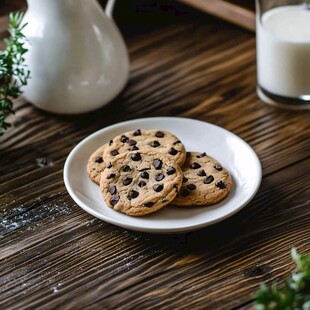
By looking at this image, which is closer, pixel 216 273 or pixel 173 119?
pixel 216 273

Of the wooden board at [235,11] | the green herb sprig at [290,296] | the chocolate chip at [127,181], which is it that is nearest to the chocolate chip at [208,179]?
the chocolate chip at [127,181]

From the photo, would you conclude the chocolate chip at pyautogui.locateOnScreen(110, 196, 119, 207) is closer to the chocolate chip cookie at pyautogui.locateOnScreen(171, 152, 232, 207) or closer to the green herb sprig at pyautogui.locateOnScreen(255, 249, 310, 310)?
the chocolate chip cookie at pyautogui.locateOnScreen(171, 152, 232, 207)

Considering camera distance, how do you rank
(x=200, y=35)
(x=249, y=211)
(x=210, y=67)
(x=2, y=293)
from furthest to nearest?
(x=200, y=35) < (x=210, y=67) < (x=249, y=211) < (x=2, y=293)

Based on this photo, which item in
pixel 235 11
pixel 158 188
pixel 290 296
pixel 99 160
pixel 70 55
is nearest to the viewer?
pixel 290 296

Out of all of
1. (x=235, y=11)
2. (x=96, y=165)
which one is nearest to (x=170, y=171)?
(x=96, y=165)

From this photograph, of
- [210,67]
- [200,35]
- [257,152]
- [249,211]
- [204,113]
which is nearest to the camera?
[249,211]

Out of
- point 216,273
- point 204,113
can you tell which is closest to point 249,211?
point 216,273

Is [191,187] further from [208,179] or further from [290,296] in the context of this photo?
[290,296]

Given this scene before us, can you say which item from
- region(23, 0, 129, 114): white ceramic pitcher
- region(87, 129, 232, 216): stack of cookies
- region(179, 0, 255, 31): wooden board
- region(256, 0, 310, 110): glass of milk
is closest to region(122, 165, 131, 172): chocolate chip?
region(87, 129, 232, 216): stack of cookies

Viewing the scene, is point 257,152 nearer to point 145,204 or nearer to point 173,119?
point 173,119
